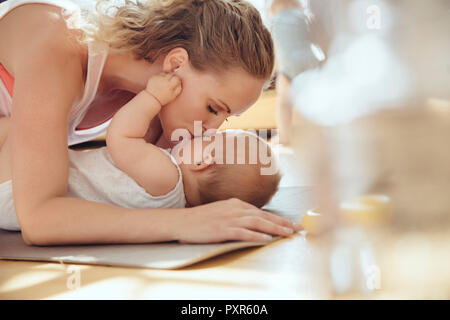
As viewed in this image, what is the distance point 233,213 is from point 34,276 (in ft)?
1.20

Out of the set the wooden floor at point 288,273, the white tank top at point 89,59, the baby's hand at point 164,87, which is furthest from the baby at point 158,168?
the wooden floor at point 288,273

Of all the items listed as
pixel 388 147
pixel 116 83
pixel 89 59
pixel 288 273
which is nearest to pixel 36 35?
pixel 89 59

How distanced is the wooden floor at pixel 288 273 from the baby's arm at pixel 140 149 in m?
0.29

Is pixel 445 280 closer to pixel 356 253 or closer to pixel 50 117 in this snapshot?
pixel 356 253

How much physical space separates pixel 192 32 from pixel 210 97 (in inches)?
6.5

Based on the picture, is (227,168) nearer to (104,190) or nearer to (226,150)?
(226,150)

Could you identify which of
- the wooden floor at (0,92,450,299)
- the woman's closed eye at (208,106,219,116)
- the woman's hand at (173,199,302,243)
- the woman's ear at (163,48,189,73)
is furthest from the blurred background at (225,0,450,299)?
the woman's ear at (163,48,189,73)

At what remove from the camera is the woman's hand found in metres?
→ 0.88

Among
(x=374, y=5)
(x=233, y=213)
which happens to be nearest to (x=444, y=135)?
(x=374, y=5)

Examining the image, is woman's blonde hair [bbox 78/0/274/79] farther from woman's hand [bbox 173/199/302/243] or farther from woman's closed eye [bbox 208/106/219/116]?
woman's hand [bbox 173/199/302/243]

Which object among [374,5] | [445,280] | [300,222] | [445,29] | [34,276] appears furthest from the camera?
[374,5]

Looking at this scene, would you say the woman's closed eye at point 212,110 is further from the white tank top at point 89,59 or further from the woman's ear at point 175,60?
the white tank top at point 89,59

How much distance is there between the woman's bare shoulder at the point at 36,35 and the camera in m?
0.97

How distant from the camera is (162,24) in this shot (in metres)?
1.12
